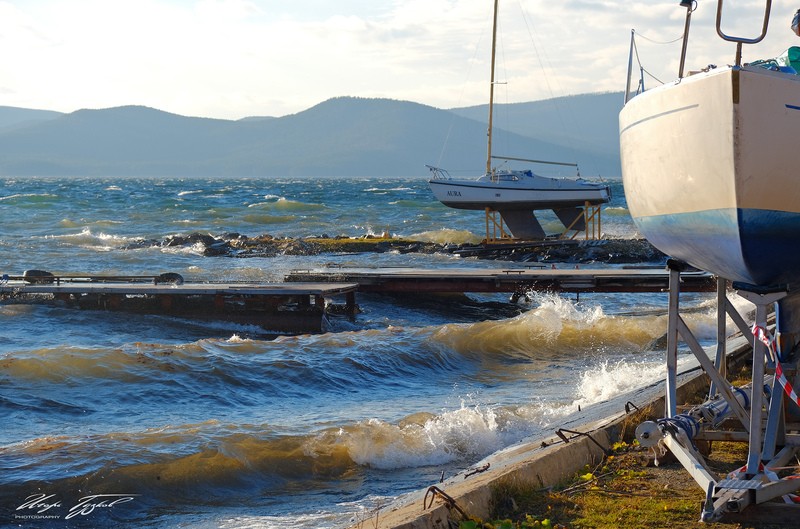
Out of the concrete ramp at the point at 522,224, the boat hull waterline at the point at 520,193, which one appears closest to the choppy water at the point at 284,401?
the boat hull waterline at the point at 520,193

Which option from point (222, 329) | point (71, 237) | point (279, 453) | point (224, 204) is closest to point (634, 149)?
point (279, 453)

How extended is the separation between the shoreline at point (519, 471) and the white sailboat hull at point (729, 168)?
177cm

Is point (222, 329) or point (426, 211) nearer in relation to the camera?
point (222, 329)

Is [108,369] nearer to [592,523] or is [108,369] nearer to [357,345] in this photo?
[357,345]

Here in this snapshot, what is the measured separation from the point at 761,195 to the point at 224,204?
8028 cm

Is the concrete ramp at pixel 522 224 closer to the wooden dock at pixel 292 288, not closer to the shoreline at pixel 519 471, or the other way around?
the wooden dock at pixel 292 288

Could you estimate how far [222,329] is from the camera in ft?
66.7

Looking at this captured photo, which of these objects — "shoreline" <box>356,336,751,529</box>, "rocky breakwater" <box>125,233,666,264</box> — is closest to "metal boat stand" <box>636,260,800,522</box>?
"shoreline" <box>356,336,751,529</box>

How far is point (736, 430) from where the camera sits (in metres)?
7.78

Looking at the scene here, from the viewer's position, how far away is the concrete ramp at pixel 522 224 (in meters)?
41.2

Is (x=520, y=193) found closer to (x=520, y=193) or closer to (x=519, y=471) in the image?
(x=520, y=193)

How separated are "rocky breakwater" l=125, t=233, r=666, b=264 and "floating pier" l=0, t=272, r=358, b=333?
15594mm

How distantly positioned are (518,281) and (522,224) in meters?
18.8

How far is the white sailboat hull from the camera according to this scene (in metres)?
5.46
